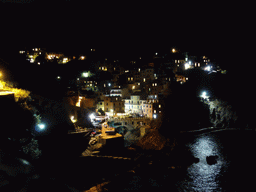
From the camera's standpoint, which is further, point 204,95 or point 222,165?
point 204,95

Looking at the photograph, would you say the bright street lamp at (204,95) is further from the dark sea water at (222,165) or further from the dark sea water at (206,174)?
the dark sea water at (206,174)

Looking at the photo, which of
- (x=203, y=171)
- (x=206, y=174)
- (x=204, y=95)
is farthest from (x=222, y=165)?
(x=204, y=95)

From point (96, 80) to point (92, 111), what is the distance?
1119cm

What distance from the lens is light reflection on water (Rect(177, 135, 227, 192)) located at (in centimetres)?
2033

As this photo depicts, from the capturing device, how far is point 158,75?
147 ft

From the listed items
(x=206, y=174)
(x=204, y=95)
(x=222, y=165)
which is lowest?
(x=206, y=174)

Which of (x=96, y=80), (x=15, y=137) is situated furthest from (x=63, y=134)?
(x=96, y=80)

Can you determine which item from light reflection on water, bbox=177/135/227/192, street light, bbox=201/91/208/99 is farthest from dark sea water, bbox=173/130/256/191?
street light, bbox=201/91/208/99

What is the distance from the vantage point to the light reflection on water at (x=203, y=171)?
2033 cm

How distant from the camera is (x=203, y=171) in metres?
23.4

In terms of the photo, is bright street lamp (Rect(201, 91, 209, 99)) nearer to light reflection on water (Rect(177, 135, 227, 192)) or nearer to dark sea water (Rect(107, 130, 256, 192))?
light reflection on water (Rect(177, 135, 227, 192))

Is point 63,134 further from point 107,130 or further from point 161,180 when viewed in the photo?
point 161,180

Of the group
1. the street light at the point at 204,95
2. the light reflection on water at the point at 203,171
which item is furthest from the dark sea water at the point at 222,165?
the street light at the point at 204,95

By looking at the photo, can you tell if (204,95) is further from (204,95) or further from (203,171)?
(203,171)
